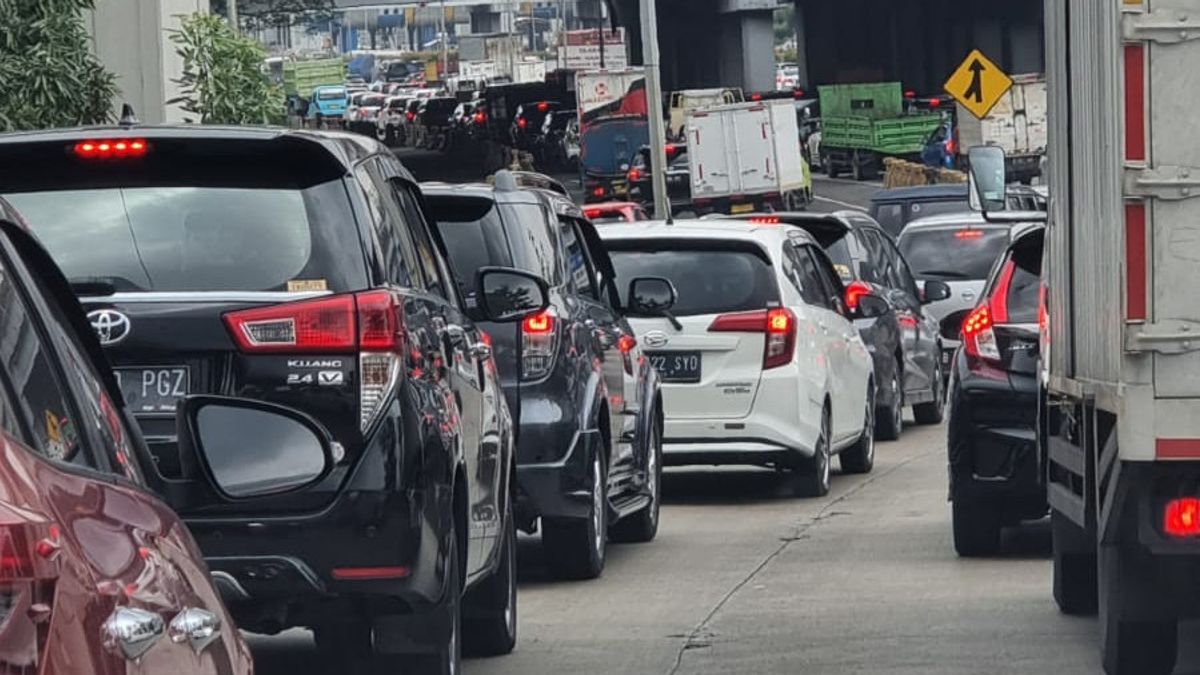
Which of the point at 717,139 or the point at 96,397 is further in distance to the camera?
the point at 717,139

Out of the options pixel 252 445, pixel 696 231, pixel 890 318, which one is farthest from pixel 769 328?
pixel 252 445

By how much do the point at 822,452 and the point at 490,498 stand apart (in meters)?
7.71

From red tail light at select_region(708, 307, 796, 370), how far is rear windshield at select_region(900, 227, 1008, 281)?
1040 centimetres

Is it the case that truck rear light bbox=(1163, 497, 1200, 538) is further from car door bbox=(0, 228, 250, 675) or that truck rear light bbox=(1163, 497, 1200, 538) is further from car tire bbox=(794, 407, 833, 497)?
car tire bbox=(794, 407, 833, 497)

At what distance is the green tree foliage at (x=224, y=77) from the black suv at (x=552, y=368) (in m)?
10.3

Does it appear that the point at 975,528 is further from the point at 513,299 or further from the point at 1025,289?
the point at 513,299

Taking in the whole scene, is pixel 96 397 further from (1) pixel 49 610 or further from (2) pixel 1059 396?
(2) pixel 1059 396

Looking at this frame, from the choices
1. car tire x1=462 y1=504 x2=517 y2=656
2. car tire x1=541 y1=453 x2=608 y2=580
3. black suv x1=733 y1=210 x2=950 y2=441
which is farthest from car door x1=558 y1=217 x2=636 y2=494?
black suv x1=733 y1=210 x2=950 y2=441

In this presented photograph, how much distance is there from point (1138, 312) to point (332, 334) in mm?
2163

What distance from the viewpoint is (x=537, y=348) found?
38.4 feet

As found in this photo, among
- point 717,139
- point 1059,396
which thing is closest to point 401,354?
point 1059,396

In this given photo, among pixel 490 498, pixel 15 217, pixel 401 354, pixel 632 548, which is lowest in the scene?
pixel 632 548

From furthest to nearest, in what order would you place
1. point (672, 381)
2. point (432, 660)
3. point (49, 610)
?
point (672, 381) < point (432, 660) < point (49, 610)

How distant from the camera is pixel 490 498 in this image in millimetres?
8977
